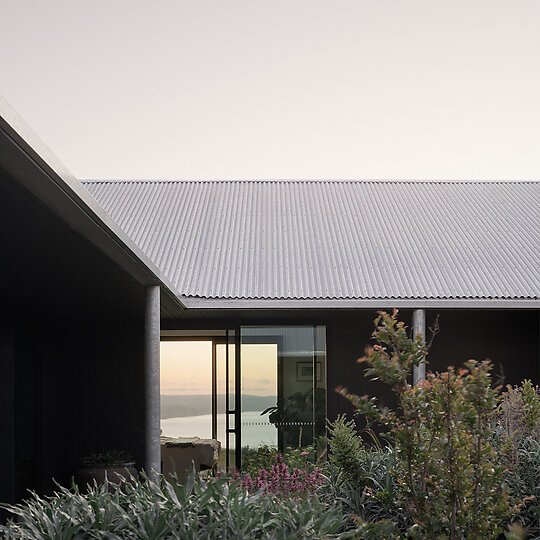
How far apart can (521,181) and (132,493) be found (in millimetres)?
13066

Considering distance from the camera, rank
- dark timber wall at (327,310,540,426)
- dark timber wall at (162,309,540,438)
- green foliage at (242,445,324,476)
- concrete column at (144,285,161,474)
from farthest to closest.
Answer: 1. dark timber wall at (327,310,540,426)
2. dark timber wall at (162,309,540,438)
3. green foliage at (242,445,324,476)
4. concrete column at (144,285,161,474)

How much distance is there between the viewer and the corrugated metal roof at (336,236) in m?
11.1

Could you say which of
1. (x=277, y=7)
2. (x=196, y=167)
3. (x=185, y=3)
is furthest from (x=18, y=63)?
(x=196, y=167)

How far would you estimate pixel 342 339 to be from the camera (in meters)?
12.1

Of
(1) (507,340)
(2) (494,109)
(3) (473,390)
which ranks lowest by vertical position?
(3) (473,390)

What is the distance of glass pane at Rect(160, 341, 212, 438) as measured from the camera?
16.8 m

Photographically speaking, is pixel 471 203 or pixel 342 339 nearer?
pixel 342 339

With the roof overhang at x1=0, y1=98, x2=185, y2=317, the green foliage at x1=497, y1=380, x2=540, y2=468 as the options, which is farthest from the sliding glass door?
the roof overhang at x1=0, y1=98, x2=185, y2=317

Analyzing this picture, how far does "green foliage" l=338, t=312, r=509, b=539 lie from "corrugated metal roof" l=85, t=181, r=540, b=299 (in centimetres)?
503

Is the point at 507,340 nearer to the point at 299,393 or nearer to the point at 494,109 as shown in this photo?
the point at 299,393

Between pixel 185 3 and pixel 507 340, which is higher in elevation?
pixel 185 3

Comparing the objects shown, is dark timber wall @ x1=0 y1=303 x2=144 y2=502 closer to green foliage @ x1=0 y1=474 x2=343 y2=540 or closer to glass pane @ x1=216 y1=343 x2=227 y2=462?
glass pane @ x1=216 y1=343 x2=227 y2=462

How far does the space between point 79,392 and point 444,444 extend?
769 centimetres

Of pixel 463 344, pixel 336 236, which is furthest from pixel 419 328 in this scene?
pixel 336 236
